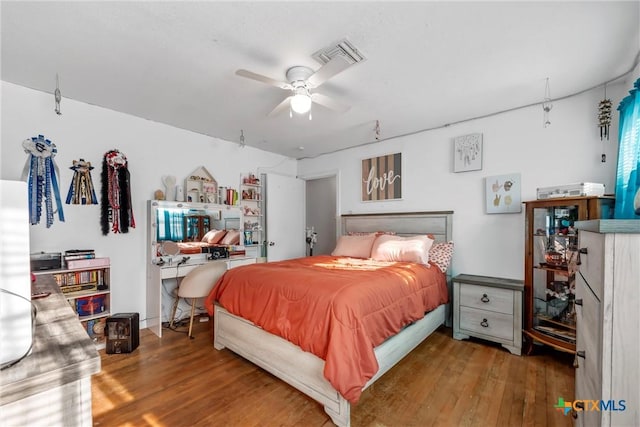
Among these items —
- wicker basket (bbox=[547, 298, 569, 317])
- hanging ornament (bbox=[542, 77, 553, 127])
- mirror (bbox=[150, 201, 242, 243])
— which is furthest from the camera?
mirror (bbox=[150, 201, 242, 243])

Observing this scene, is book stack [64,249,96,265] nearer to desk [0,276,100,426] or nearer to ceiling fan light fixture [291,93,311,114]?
desk [0,276,100,426]

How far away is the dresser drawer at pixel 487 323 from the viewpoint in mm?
2520

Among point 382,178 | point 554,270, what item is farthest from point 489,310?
point 382,178

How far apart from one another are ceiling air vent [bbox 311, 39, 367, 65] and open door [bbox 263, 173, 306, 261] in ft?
8.79

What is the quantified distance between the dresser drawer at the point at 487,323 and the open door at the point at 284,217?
2775mm

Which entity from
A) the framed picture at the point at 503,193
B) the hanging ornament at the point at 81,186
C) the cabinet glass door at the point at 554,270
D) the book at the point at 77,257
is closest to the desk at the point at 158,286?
the book at the point at 77,257

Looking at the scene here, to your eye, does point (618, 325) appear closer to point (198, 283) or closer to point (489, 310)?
point (489, 310)

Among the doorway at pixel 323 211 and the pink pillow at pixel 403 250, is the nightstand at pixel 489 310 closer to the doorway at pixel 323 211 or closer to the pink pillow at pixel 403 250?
the pink pillow at pixel 403 250

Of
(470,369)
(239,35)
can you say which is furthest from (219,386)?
(239,35)

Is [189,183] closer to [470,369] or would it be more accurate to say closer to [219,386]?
[219,386]

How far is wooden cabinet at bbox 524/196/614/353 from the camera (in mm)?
2227

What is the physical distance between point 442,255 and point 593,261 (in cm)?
204

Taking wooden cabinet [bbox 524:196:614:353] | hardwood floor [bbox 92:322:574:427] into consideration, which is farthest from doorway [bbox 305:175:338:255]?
wooden cabinet [bbox 524:196:614:353]

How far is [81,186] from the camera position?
2.70 metres
